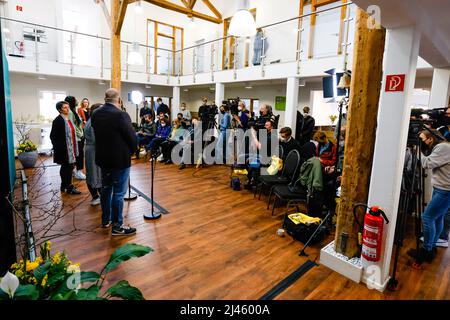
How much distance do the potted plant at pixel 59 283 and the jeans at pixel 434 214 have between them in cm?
266

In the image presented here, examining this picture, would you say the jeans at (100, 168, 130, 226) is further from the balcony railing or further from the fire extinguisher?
the balcony railing

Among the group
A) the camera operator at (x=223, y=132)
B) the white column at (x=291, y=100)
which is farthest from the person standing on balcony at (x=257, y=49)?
the camera operator at (x=223, y=132)

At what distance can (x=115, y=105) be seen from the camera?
261 centimetres

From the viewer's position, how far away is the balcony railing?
18.5 feet

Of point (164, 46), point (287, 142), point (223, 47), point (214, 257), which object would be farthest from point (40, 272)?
point (164, 46)

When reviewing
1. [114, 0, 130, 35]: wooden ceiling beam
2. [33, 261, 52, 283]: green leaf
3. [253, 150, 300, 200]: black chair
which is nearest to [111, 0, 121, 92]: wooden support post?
[114, 0, 130, 35]: wooden ceiling beam

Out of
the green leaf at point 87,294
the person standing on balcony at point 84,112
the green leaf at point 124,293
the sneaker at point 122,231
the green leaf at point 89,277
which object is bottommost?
the sneaker at point 122,231

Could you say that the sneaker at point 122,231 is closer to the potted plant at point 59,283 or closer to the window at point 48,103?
the potted plant at point 59,283

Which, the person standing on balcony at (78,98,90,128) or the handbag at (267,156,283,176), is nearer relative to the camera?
the handbag at (267,156,283,176)

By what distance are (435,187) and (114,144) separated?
123 inches

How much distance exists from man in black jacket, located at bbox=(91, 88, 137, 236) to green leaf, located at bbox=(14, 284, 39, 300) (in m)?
1.51

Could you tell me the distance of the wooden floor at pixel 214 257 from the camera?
81.0 inches

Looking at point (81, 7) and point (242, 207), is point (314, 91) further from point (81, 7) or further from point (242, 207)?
point (81, 7)
